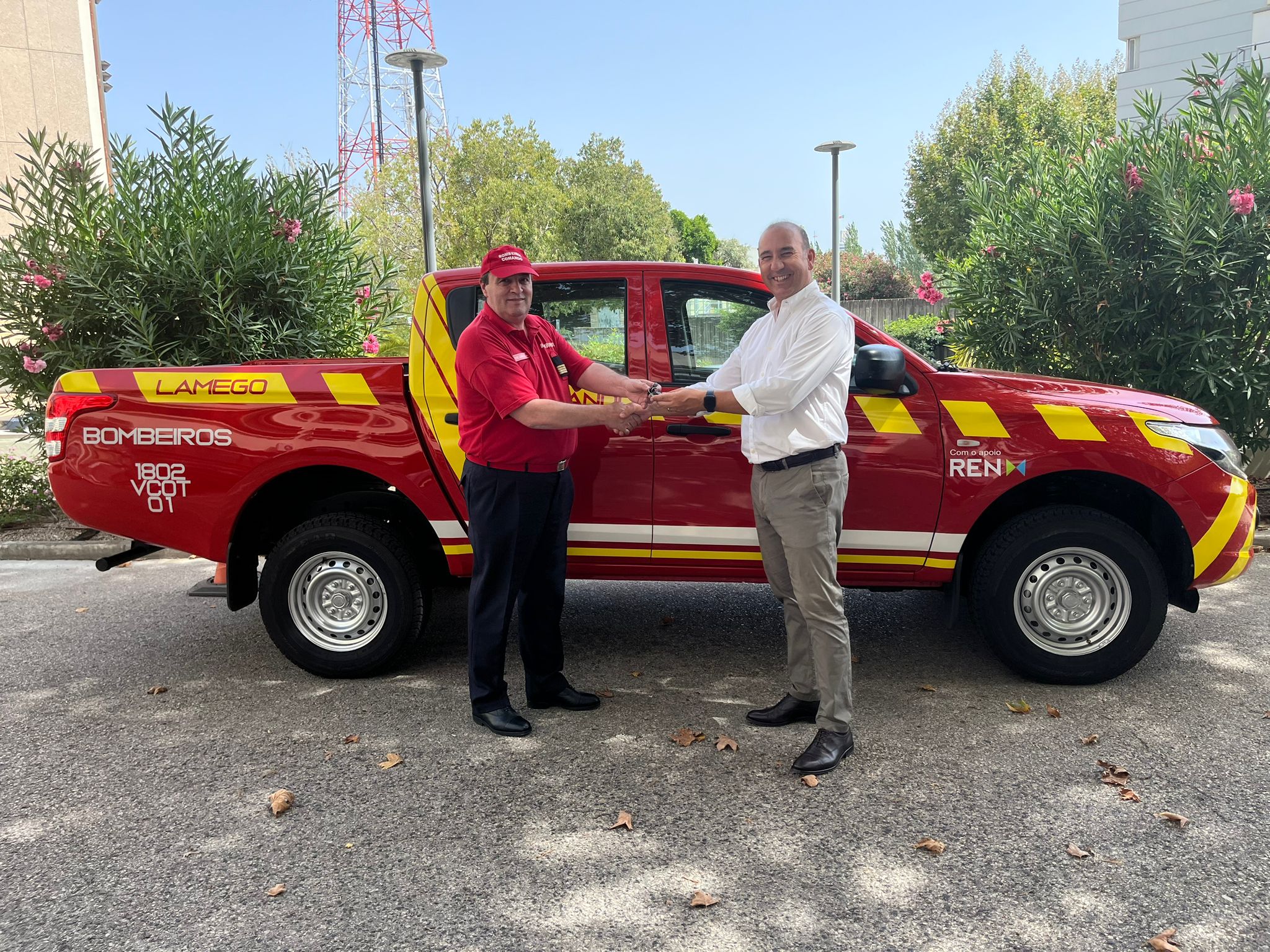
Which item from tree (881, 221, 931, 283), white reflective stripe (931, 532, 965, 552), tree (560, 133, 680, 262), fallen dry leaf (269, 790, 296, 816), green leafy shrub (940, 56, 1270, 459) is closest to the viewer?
fallen dry leaf (269, 790, 296, 816)

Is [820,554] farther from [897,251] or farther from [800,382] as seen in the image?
[897,251]

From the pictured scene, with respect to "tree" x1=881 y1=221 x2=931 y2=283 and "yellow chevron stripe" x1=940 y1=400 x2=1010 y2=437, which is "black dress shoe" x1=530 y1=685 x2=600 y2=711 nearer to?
"yellow chevron stripe" x1=940 y1=400 x2=1010 y2=437

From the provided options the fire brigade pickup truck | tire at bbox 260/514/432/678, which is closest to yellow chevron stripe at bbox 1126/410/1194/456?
the fire brigade pickup truck

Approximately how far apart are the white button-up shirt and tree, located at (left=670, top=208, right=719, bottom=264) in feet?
197

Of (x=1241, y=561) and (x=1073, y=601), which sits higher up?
(x=1241, y=561)

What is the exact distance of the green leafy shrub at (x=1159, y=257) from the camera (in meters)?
7.13

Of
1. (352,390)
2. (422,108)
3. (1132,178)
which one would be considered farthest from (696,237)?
(352,390)

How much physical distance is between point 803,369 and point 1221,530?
2191mm

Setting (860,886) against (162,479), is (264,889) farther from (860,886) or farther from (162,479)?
(162,479)

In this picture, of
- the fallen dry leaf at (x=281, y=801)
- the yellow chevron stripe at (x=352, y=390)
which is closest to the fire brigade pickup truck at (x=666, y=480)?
the yellow chevron stripe at (x=352, y=390)

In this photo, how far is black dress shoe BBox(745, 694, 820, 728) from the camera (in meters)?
3.98

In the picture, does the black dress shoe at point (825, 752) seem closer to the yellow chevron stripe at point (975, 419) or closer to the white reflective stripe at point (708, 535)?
the white reflective stripe at point (708, 535)

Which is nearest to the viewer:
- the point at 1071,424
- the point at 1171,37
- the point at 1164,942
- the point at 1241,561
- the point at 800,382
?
the point at 1164,942

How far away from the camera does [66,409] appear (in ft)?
14.8
